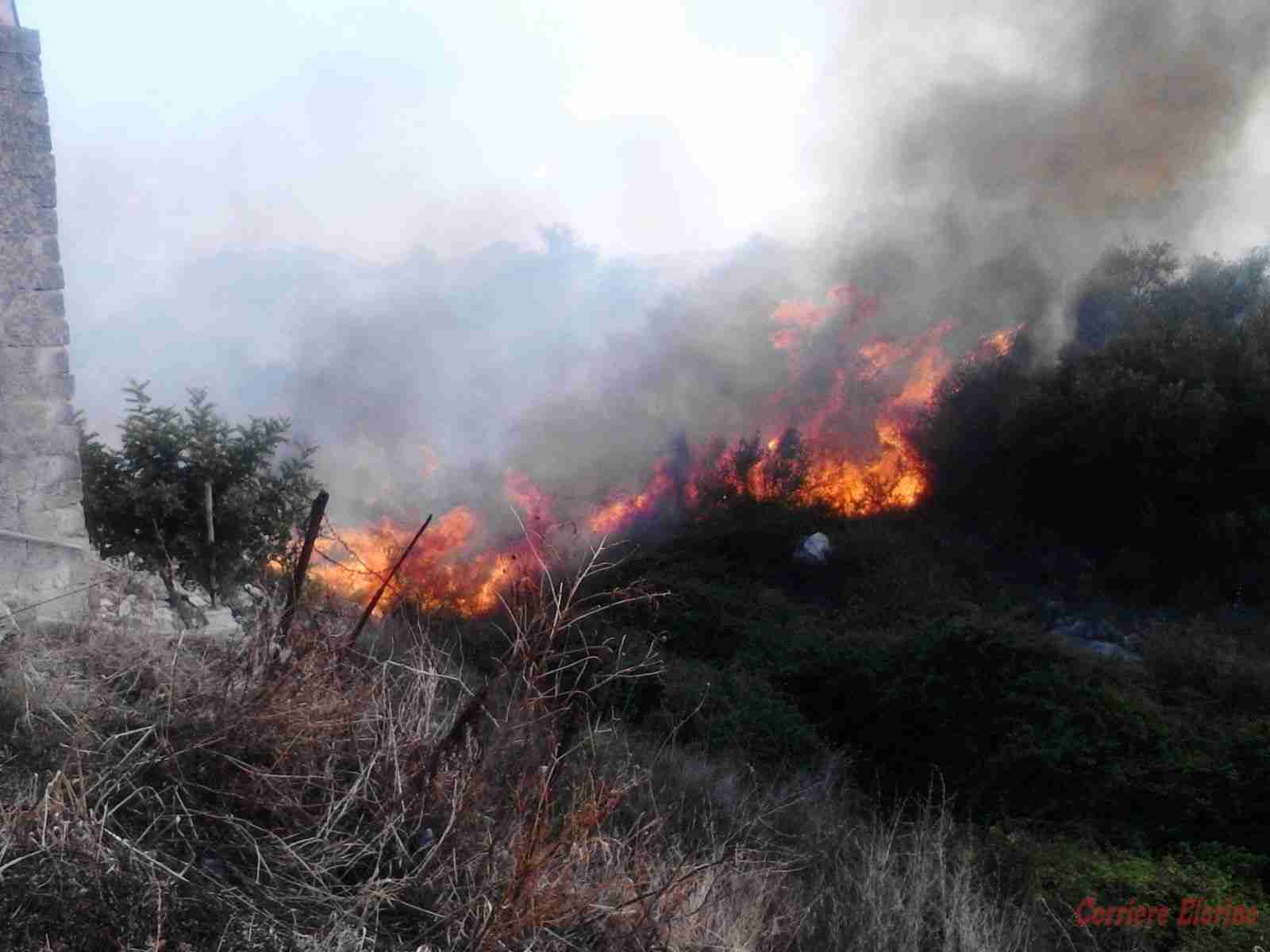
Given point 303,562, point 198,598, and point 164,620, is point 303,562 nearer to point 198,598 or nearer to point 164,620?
point 164,620

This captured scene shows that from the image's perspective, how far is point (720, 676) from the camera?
11.9 m

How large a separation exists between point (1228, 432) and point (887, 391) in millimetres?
7797

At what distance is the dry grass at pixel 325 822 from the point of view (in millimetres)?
3270

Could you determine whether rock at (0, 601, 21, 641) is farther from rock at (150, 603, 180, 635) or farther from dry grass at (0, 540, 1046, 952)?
rock at (150, 603, 180, 635)

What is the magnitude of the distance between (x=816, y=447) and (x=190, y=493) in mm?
15650

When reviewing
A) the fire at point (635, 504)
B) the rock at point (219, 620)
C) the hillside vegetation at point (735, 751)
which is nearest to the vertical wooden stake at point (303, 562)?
the hillside vegetation at point (735, 751)

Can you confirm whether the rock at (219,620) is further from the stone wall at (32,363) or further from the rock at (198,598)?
the stone wall at (32,363)

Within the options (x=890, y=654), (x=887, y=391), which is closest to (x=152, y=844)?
(x=890, y=654)

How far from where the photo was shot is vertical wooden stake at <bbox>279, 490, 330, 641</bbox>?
160 inches

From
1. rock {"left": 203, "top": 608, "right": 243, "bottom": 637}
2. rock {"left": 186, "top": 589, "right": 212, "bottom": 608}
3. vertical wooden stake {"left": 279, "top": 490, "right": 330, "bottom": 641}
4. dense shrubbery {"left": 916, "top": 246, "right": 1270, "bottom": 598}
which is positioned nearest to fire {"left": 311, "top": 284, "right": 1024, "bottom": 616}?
dense shrubbery {"left": 916, "top": 246, "right": 1270, "bottom": 598}

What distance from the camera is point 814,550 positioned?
1945 cm

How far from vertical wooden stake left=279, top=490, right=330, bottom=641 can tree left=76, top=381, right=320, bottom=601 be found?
594 centimetres

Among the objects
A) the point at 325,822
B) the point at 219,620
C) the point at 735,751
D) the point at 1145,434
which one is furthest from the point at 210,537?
the point at 1145,434

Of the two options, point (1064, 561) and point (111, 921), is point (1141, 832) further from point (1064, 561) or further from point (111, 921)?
point (1064, 561)
